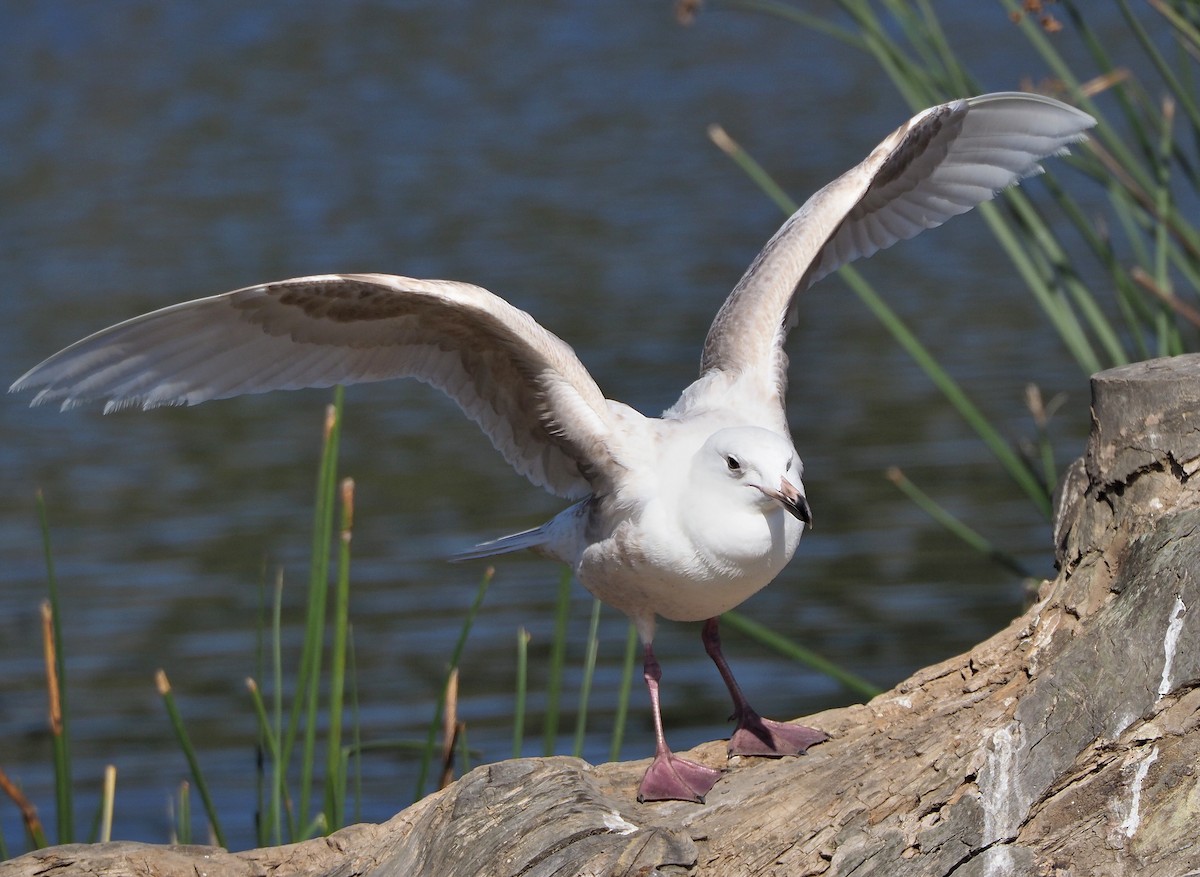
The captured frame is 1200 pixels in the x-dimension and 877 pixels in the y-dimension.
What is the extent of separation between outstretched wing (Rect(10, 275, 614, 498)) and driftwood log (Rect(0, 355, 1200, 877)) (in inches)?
38.9

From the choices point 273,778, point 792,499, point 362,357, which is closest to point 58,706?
point 273,778

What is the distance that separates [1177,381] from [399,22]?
19978mm

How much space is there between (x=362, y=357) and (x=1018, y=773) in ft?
6.65

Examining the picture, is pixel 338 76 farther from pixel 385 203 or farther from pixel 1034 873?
pixel 1034 873

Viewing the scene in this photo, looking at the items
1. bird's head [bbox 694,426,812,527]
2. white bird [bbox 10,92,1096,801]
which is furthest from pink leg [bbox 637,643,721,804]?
bird's head [bbox 694,426,812,527]

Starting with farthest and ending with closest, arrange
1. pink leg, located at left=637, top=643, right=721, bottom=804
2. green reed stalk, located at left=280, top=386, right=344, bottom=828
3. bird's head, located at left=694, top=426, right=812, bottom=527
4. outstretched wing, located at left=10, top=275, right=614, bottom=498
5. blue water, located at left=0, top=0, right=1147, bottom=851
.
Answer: blue water, located at left=0, top=0, right=1147, bottom=851 < green reed stalk, located at left=280, top=386, right=344, bottom=828 < outstretched wing, located at left=10, top=275, right=614, bottom=498 < bird's head, located at left=694, top=426, right=812, bottom=527 < pink leg, located at left=637, top=643, right=721, bottom=804

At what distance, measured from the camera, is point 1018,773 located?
10.0 ft

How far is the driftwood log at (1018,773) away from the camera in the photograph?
119 inches

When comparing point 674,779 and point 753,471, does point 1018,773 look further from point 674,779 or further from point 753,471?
point 753,471

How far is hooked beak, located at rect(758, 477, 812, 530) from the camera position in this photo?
143 inches

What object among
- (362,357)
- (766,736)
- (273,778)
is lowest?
(273,778)

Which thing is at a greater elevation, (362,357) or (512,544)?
(362,357)

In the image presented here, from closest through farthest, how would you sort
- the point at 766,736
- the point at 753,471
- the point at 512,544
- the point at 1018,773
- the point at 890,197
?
the point at 1018,773, the point at 753,471, the point at 766,736, the point at 512,544, the point at 890,197

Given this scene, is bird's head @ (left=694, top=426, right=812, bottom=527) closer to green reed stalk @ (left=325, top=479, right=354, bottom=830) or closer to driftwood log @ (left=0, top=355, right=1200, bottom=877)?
driftwood log @ (left=0, top=355, right=1200, bottom=877)
